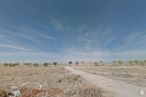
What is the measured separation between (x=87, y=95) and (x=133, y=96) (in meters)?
3.20

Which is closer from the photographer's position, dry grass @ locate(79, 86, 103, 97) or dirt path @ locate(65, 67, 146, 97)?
dry grass @ locate(79, 86, 103, 97)

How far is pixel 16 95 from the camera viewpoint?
50.1 ft

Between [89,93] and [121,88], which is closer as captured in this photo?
[89,93]

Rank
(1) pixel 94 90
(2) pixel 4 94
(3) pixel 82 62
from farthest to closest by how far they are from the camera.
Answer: (3) pixel 82 62 → (1) pixel 94 90 → (2) pixel 4 94

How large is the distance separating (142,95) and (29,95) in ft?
26.3

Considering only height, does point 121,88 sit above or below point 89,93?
above

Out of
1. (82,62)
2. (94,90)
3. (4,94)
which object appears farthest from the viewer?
(82,62)

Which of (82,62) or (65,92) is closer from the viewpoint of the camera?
(65,92)

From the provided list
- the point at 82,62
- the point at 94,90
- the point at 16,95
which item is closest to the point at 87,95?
the point at 94,90

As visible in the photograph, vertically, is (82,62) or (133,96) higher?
(82,62)

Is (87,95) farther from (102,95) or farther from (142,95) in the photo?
(142,95)

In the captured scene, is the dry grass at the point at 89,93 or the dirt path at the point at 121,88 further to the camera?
the dirt path at the point at 121,88

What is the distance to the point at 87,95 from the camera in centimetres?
1530

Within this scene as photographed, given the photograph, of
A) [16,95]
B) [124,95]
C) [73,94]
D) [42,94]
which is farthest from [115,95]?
[16,95]
